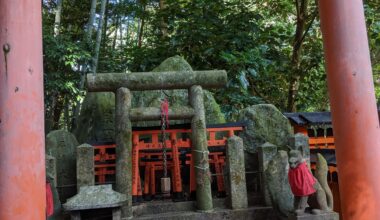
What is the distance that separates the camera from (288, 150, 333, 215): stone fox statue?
5.12 metres

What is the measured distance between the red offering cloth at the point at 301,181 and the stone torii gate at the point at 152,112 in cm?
154

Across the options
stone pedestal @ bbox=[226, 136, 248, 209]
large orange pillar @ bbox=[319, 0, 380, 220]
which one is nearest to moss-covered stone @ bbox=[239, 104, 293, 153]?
stone pedestal @ bbox=[226, 136, 248, 209]

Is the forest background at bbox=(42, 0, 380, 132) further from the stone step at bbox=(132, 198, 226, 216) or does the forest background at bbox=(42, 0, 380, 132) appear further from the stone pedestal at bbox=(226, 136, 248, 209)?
the stone step at bbox=(132, 198, 226, 216)

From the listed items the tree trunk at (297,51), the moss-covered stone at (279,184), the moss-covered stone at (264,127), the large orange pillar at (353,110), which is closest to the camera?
the large orange pillar at (353,110)

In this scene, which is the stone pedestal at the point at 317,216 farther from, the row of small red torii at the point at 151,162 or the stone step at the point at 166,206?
the row of small red torii at the point at 151,162

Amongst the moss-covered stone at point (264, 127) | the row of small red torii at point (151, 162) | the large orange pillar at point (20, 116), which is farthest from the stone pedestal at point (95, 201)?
the moss-covered stone at point (264, 127)

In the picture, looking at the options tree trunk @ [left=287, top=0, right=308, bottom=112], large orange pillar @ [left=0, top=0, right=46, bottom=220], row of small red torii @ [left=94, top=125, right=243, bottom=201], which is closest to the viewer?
large orange pillar @ [left=0, top=0, right=46, bottom=220]

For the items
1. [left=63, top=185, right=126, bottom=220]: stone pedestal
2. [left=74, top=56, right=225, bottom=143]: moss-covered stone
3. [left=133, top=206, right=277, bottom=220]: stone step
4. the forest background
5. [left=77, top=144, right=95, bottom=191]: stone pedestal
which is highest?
the forest background

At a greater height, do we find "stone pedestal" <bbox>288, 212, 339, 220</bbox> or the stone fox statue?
the stone fox statue

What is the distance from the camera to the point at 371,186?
2.40 m

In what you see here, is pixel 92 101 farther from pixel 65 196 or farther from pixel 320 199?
pixel 320 199

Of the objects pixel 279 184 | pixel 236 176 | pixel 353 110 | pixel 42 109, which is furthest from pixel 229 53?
pixel 42 109

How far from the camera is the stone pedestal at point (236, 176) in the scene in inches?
243

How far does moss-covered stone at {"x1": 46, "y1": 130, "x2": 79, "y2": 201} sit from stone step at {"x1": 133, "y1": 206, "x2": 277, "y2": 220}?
1.68 m
